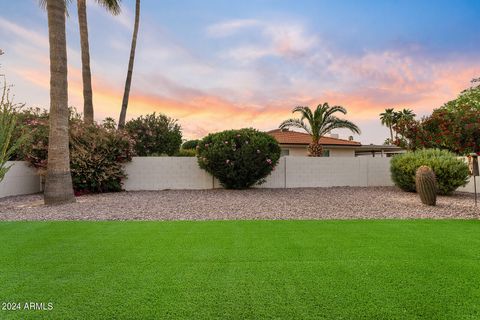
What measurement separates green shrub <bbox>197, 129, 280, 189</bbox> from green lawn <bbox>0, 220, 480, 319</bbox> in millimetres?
7519

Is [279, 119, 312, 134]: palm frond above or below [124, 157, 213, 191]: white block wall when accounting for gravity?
above

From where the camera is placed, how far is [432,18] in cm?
1225

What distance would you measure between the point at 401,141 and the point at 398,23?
927 centimetres

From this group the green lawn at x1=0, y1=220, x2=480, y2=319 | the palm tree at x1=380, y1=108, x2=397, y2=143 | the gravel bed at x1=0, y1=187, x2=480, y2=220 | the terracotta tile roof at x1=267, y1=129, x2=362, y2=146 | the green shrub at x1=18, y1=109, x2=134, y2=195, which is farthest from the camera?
the palm tree at x1=380, y1=108, x2=397, y2=143

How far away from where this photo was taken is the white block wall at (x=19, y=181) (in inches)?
523

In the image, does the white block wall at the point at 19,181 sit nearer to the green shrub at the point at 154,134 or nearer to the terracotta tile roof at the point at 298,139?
the green shrub at the point at 154,134

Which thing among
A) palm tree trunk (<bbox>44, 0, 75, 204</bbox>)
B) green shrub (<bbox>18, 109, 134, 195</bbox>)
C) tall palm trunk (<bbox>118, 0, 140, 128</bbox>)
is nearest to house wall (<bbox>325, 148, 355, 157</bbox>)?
tall palm trunk (<bbox>118, 0, 140, 128</bbox>)

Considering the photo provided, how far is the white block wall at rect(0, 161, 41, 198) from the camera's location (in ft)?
43.6

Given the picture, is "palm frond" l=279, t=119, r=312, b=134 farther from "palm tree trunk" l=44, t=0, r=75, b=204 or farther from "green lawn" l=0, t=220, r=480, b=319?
"green lawn" l=0, t=220, r=480, b=319

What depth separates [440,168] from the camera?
13.2 m

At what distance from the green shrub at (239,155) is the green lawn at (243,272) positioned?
7.52 metres

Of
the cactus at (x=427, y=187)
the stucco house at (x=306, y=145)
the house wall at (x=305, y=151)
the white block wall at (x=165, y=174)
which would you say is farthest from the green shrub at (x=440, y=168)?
the house wall at (x=305, y=151)

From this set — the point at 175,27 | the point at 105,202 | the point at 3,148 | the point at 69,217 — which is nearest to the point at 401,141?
the point at 175,27

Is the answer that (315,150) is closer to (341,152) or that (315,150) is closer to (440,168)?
(341,152)
